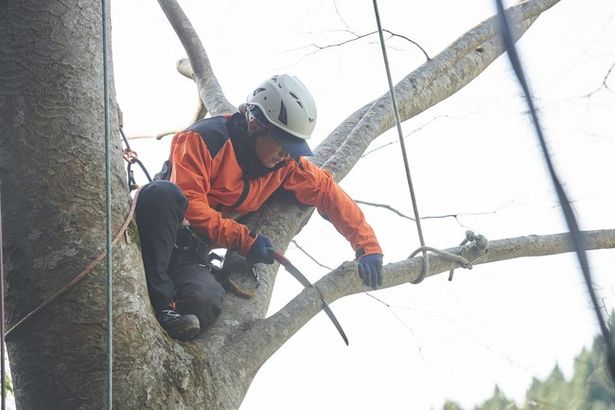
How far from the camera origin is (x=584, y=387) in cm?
213

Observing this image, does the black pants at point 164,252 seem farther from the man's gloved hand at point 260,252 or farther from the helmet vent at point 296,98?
the helmet vent at point 296,98

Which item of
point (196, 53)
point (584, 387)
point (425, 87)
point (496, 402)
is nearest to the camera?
point (584, 387)

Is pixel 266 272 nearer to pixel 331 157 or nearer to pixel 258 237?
pixel 258 237

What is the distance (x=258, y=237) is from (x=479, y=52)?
2.09 m

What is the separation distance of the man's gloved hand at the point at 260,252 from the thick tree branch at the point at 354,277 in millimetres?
246

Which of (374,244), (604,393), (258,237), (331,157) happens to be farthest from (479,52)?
(604,393)

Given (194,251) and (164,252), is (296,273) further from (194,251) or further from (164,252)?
(164,252)

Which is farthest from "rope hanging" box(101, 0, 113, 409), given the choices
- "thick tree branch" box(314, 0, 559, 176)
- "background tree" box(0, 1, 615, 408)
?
"thick tree branch" box(314, 0, 559, 176)

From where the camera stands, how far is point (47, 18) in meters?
2.72

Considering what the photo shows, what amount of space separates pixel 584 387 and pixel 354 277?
1.27m

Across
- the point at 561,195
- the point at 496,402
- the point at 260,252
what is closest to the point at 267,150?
the point at 260,252

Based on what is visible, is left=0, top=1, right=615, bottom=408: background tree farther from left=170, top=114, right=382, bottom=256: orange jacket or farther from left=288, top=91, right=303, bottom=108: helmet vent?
left=288, top=91, right=303, bottom=108: helmet vent

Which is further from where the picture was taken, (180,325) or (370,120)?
(370,120)

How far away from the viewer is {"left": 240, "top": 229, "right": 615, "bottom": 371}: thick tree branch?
115 inches
